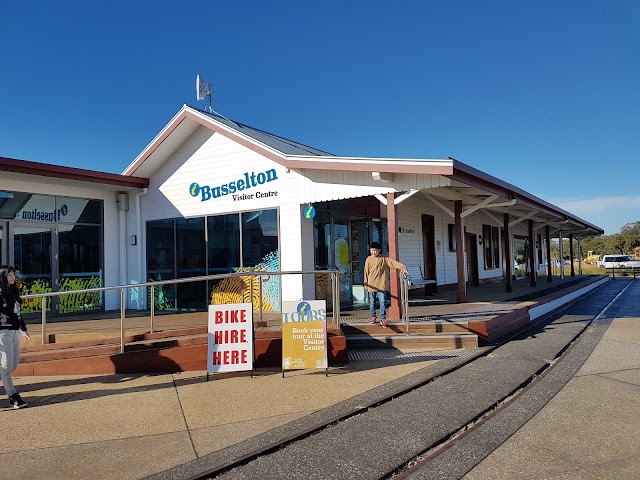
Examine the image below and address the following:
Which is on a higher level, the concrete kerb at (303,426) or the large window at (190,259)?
the large window at (190,259)

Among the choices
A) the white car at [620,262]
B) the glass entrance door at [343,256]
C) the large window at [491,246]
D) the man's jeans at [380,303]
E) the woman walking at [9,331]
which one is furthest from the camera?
the white car at [620,262]

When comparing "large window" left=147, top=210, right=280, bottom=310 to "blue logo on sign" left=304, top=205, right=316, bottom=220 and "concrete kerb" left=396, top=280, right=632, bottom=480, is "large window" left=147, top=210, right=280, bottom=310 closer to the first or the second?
"blue logo on sign" left=304, top=205, right=316, bottom=220

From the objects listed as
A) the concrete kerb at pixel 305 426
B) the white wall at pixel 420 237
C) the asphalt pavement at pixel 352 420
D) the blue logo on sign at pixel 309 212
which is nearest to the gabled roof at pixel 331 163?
the blue logo on sign at pixel 309 212

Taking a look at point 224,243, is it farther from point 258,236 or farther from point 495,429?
point 495,429

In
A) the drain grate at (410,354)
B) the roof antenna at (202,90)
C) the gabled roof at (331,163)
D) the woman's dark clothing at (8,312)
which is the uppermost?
the roof antenna at (202,90)

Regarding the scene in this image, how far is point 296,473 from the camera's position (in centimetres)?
371

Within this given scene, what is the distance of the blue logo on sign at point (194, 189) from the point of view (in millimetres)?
12469

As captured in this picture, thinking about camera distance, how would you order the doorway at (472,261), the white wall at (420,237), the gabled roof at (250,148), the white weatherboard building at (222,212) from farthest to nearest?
the doorway at (472,261), the white wall at (420,237), the white weatherboard building at (222,212), the gabled roof at (250,148)

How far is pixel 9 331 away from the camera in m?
5.84

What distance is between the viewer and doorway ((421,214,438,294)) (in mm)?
15916

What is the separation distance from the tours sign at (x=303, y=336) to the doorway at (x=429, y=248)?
367 inches

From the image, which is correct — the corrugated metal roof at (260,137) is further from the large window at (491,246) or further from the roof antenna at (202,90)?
the large window at (491,246)

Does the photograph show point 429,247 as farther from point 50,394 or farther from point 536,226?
point 50,394

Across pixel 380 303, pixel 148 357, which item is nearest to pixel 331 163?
pixel 380 303
